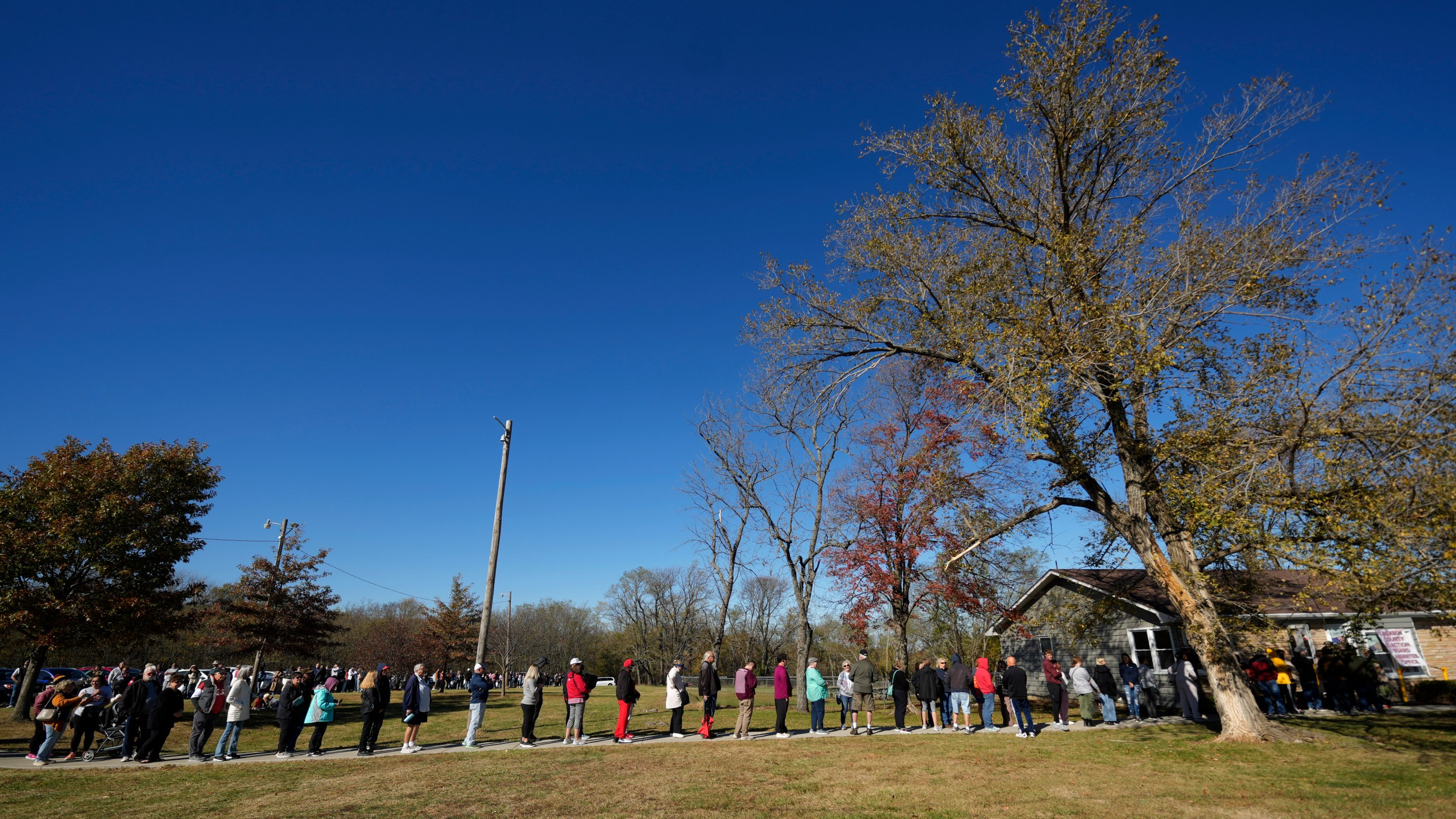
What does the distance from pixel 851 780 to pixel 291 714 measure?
1071 centimetres

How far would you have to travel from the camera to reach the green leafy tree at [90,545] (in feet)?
56.0

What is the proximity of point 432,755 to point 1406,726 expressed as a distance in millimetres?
18554

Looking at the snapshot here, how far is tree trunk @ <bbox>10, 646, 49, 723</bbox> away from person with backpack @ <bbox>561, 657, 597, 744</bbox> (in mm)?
15448

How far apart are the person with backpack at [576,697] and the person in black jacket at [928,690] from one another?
7.24 metres

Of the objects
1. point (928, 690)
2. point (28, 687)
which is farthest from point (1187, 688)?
point (28, 687)

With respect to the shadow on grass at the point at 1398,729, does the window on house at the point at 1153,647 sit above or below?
above

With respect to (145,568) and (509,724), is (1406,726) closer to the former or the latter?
(509,724)

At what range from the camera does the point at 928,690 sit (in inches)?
595

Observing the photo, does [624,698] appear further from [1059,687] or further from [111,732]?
[111,732]

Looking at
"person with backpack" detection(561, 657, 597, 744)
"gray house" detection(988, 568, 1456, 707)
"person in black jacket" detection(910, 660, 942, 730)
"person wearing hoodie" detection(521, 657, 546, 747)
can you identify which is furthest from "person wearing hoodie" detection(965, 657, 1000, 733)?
"person wearing hoodie" detection(521, 657, 546, 747)

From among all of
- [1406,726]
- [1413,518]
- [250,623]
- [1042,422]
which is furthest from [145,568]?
[1406,726]

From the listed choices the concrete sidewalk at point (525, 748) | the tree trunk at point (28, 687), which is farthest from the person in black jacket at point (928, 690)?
the tree trunk at point (28, 687)

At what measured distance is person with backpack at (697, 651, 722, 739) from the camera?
45.1 ft

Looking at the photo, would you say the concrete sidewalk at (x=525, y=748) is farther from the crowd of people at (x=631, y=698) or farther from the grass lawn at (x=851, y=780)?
the grass lawn at (x=851, y=780)
